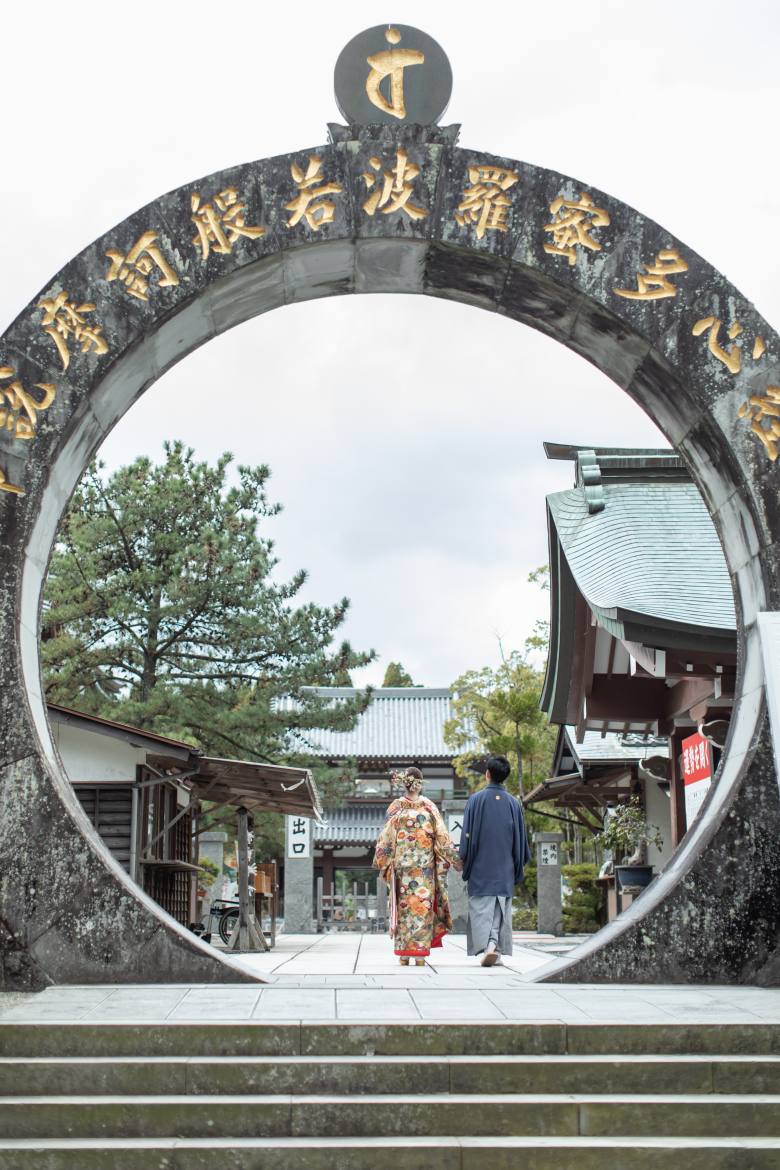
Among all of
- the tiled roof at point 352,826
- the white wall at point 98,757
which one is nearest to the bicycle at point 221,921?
the white wall at point 98,757

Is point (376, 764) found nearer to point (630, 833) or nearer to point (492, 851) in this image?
point (630, 833)

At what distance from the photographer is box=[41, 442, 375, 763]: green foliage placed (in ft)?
56.3

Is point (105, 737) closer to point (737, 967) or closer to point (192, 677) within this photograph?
point (192, 677)

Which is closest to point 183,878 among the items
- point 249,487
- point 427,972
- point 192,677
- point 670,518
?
point 192,677

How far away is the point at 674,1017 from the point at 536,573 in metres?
22.6

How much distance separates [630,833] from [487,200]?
9302 millimetres

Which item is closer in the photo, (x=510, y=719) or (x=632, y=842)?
(x=632, y=842)

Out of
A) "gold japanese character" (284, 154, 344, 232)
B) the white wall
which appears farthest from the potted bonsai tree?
"gold japanese character" (284, 154, 344, 232)

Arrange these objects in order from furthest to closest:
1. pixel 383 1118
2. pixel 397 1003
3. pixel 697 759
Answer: pixel 697 759 → pixel 397 1003 → pixel 383 1118

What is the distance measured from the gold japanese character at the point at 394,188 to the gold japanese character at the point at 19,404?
7.14 feet

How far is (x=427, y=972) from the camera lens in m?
7.00

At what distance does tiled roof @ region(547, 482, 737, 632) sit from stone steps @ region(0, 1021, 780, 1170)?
17.1 feet

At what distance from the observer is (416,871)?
318 inches

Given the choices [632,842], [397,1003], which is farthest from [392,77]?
[632,842]
